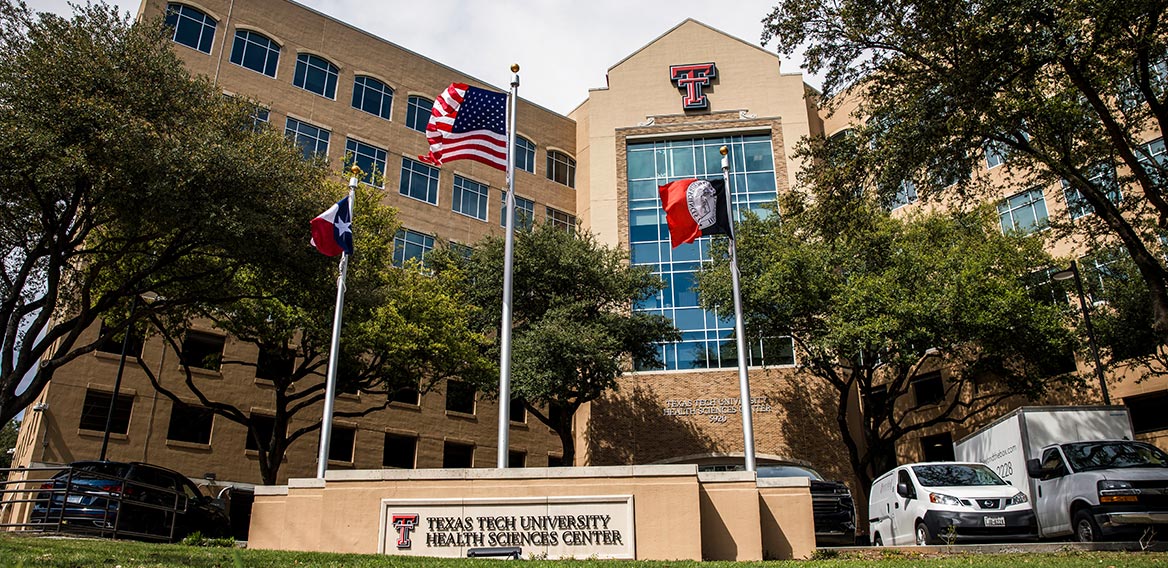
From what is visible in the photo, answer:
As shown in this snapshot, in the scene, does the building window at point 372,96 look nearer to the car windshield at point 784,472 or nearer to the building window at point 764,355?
the building window at point 764,355

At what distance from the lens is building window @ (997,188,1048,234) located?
118ft

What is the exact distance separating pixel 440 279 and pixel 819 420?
17.9 meters

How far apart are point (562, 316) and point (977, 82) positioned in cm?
1850

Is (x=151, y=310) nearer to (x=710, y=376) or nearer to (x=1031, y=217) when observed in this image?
(x=710, y=376)

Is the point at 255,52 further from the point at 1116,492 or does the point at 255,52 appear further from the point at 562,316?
the point at 1116,492

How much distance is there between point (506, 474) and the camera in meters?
13.8

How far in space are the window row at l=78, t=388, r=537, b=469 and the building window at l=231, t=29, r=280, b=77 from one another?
1657 centimetres

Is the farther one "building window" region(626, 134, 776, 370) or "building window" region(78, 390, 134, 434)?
"building window" region(626, 134, 776, 370)

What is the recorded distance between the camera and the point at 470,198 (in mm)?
45500


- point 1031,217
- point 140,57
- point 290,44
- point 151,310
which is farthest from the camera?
point 290,44

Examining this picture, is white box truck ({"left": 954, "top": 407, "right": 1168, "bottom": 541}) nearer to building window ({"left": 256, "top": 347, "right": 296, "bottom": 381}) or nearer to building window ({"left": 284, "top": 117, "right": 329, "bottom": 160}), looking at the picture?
building window ({"left": 256, "top": 347, "right": 296, "bottom": 381})

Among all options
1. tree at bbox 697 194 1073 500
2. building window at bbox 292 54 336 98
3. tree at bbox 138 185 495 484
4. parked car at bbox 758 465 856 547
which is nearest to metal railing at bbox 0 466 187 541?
tree at bbox 138 185 495 484

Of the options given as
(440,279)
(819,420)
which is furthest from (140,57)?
(819,420)

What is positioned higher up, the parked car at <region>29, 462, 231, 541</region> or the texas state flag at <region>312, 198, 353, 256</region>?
the texas state flag at <region>312, 198, 353, 256</region>
